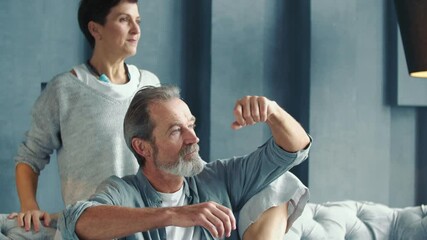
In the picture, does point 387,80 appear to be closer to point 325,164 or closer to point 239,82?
point 325,164

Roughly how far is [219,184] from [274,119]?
0.99ft

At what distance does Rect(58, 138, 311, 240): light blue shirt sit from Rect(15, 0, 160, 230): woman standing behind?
34 cm

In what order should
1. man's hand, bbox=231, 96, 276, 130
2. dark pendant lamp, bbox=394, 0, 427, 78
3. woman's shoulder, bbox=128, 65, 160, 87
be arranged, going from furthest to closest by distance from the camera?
dark pendant lamp, bbox=394, 0, 427, 78 → woman's shoulder, bbox=128, 65, 160, 87 → man's hand, bbox=231, 96, 276, 130

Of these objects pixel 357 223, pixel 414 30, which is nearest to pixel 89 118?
pixel 357 223

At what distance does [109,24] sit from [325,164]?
4.39 feet

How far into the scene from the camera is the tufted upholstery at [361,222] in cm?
291

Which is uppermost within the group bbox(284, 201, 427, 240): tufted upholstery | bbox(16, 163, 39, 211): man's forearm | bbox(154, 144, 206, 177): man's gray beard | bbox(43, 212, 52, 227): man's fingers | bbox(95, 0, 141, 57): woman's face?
bbox(95, 0, 141, 57): woman's face

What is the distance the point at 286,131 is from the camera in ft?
7.55

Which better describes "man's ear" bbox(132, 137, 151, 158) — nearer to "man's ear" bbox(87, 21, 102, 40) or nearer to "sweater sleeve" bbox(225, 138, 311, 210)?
"sweater sleeve" bbox(225, 138, 311, 210)

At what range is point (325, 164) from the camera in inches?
146

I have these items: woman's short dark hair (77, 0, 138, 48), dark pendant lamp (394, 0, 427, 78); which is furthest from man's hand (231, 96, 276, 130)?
dark pendant lamp (394, 0, 427, 78)

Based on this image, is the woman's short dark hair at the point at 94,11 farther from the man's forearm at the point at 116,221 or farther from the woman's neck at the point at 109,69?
the man's forearm at the point at 116,221

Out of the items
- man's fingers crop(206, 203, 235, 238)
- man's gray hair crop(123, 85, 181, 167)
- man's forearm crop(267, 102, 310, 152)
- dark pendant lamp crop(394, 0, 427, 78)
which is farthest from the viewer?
dark pendant lamp crop(394, 0, 427, 78)

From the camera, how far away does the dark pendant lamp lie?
319 centimetres
